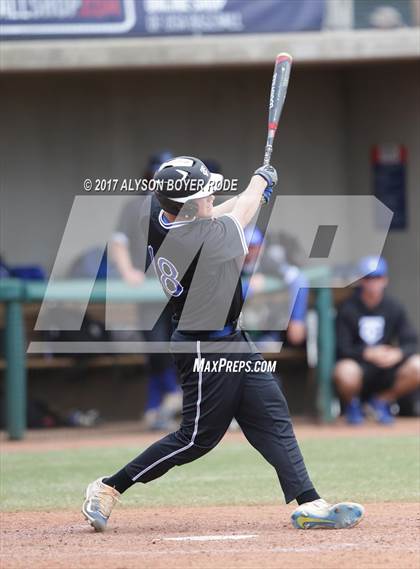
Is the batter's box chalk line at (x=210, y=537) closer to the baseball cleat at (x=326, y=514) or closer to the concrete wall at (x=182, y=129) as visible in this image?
the baseball cleat at (x=326, y=514)

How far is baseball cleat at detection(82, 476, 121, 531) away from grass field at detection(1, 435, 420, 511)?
3.59ft

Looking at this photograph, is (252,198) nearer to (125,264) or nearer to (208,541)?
(208,541)

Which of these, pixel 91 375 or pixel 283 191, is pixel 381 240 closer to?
pixel 283 191

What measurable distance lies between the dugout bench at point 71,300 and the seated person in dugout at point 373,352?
0.17 metres

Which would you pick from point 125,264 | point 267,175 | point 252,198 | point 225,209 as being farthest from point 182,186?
point 125,264

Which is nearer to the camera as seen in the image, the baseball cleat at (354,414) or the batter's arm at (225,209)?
the batter's arm at (225,209)

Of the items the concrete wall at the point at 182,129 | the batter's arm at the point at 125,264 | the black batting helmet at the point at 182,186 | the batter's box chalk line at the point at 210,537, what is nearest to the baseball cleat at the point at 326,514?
the batter's box chalk line at the point at 210,537

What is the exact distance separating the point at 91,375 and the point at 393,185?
3.91 m

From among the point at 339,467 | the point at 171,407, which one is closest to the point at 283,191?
the point at 171,407

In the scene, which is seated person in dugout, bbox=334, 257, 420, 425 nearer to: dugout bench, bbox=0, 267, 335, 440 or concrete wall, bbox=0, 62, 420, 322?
dugout bench, bbox=0, 267, 335, 440

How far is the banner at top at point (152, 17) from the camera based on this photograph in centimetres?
1165

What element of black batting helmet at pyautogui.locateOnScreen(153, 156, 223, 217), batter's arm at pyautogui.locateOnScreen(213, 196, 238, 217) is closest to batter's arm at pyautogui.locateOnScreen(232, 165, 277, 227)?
black batting helmet at pyautogui.locateOnScreen(153, 156, 223, 217)

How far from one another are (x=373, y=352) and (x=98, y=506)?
18.6ft

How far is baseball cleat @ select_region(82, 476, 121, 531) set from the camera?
5.77m
